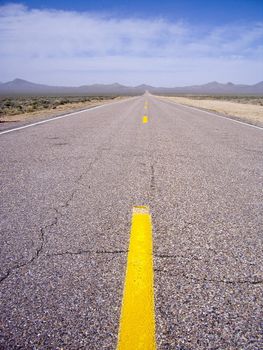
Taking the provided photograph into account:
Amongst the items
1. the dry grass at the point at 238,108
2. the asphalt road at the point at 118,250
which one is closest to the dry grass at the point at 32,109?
the asphalt road at the point at 118,250

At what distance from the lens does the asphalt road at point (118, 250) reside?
158 cm

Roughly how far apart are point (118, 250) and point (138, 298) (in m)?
0.57

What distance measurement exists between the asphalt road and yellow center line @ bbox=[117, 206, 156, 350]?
0.16 feet

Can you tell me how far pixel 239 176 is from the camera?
4.43 meters

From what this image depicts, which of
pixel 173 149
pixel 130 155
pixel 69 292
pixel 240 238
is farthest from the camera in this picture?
→ pixel 173 149

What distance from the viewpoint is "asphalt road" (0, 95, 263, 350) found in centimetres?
158

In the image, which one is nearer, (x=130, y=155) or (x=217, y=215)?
(x=217, y=215)

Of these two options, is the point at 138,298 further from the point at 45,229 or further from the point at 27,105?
the point at 27,105

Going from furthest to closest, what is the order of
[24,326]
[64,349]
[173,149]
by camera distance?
1. [173,149]
2. [24,326]
3. [64,349]

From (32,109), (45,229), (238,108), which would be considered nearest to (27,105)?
(32,109)

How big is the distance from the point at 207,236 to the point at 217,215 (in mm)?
509

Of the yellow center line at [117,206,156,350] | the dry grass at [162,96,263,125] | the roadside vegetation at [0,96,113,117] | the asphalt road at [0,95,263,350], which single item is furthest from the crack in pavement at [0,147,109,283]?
the roadside vegetation at [0,96,113,117]

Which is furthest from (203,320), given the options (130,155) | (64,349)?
(130,155)

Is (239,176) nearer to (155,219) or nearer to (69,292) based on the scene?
(155,219)
